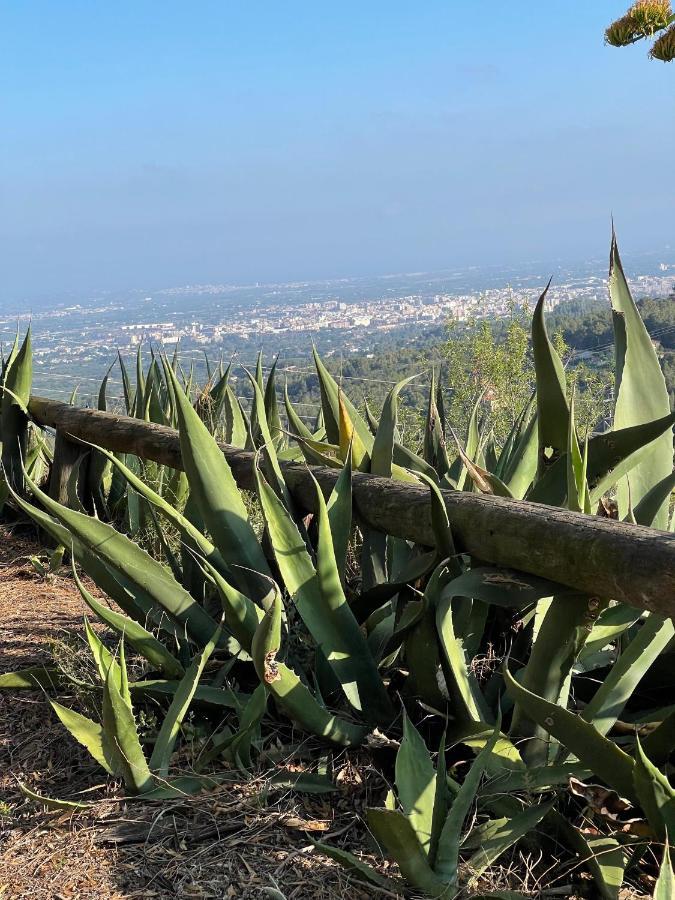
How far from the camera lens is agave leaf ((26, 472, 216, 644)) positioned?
2021 millimetres

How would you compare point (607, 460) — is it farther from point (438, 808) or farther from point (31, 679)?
point (31, 679)

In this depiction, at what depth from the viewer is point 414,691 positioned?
1892 mm

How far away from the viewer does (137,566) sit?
6.71 ft

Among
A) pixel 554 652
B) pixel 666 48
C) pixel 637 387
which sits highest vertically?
pixel 666 48

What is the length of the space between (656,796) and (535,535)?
1.62 feet

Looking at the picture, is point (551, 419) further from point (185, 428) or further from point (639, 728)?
point (185, 428)

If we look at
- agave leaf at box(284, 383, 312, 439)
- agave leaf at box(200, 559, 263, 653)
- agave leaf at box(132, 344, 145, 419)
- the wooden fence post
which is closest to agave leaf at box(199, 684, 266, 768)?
agave leaf at box(200, 559, 263, 653)

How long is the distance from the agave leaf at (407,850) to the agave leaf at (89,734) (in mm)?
661

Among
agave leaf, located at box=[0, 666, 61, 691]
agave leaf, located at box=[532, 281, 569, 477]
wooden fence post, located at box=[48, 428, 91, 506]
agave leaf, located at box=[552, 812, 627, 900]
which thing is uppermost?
agave leaf, located at box=[532, 281, 569, 477]

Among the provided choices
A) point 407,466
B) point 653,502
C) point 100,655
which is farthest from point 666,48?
point 100,655

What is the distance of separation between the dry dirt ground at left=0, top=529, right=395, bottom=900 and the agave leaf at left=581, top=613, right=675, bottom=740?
0.54 meters

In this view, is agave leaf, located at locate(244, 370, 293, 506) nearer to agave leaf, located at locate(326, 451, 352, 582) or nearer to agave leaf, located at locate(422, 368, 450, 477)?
agave leaf, located at locate(326, 451, 352, 582)

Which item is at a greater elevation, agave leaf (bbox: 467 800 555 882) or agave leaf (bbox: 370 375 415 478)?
agave leaf (bbox: 370 375 415 478)

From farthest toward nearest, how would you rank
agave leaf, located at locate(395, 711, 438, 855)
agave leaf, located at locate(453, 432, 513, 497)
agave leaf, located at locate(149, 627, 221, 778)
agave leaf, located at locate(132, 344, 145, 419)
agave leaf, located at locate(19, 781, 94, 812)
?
1. agave leaf, located at locate(132, 344, 145, 419)
2. agave leaf, located at locate(453, 432, 513, 497)
3. agave leaf, located at locate(149, 627, 221, 778)
4. agave leaf, located at locate(19, 781, 94, 812)
5. agave leaf, located at locate(395, 711, 438, 855)
